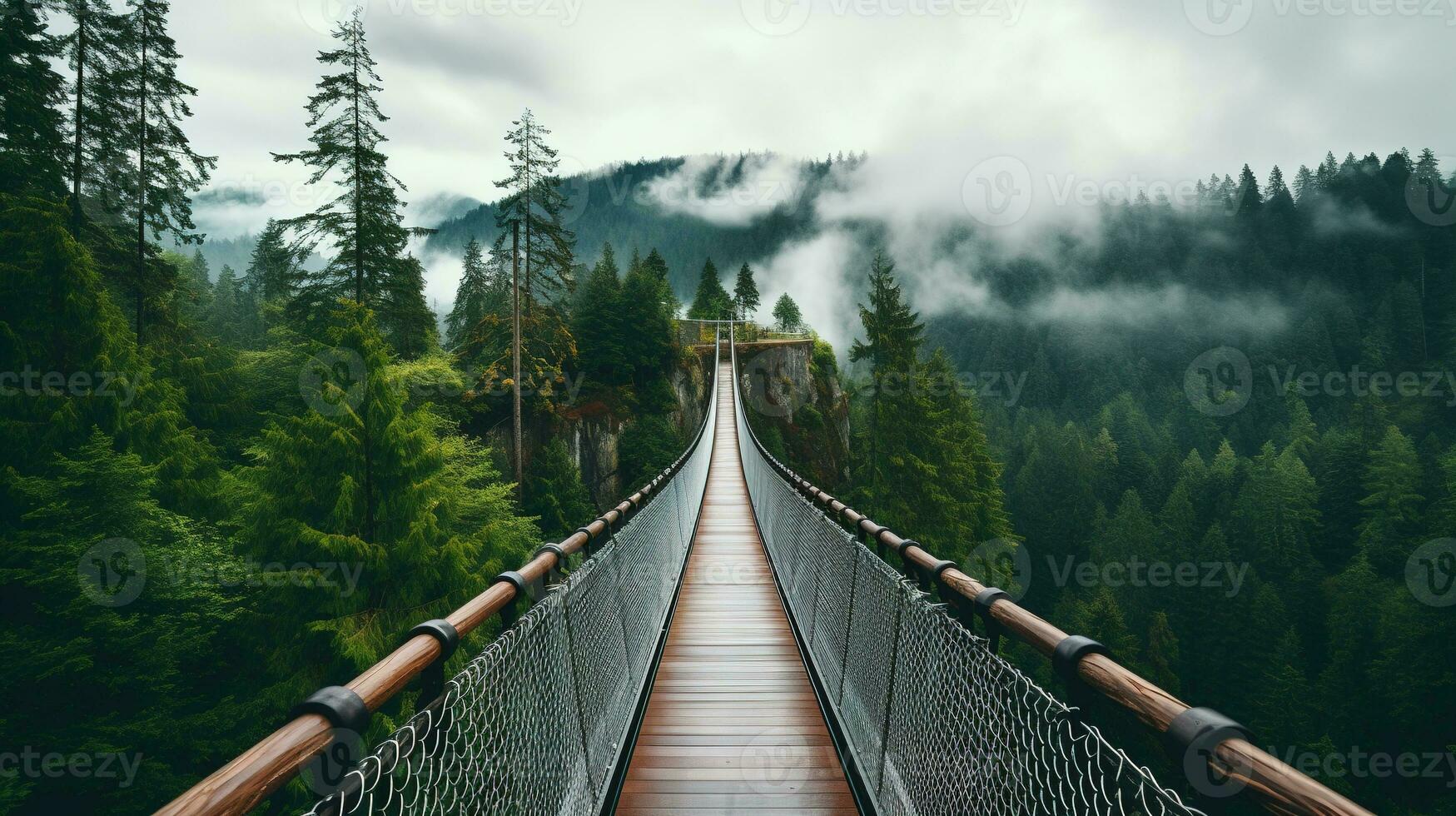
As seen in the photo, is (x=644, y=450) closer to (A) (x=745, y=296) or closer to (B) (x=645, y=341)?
(B) (x=645, y=341)

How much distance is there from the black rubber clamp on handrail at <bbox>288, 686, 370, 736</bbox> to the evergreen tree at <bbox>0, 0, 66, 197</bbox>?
1647cm

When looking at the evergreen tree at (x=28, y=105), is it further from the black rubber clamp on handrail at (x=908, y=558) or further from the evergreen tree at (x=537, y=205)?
the black rubber clamp on handrail at (x=908, y=558)

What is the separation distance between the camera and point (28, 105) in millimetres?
12102

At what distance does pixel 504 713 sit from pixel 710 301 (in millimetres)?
46413

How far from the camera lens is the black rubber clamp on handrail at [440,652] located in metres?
1.59

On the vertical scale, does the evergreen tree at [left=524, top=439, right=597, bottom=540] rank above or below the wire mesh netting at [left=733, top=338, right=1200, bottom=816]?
below

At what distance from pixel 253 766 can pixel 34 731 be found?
11952mm

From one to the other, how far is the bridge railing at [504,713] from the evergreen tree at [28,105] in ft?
51.2

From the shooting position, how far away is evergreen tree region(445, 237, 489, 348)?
118 ft

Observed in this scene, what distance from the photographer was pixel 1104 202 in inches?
6358

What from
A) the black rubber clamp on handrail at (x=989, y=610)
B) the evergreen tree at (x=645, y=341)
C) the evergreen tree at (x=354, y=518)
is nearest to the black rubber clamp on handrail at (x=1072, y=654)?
the black rubber clamp on handrail at (x=989, y=610)

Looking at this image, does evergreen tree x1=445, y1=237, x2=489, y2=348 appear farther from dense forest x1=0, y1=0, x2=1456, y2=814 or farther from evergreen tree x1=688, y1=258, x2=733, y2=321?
evergreen tree x1=688, y1=258, x2=733, y2=321

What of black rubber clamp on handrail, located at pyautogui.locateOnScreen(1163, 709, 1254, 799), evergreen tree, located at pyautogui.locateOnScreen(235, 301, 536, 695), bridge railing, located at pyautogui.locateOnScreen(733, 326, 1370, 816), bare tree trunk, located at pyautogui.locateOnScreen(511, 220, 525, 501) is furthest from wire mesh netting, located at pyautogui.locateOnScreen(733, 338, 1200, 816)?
bare tree trunk, located at pyautogui.locateOnScreen(511, 220, 525, 501)

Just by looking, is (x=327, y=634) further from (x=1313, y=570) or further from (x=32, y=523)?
(x=1313, y=570)
